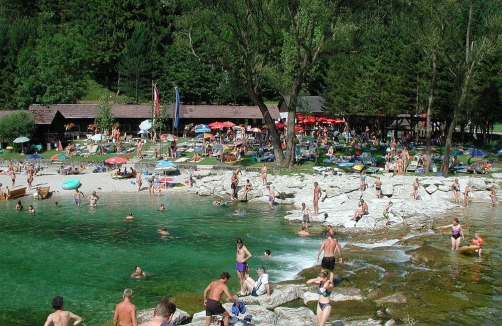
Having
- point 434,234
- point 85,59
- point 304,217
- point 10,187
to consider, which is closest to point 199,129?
point 10,187

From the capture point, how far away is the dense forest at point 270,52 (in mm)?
34562

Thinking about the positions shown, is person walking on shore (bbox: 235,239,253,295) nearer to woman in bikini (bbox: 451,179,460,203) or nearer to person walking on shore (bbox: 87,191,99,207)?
person walking on shore (bbox: 87,191,99,207)

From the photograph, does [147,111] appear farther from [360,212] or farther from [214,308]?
[214,308]

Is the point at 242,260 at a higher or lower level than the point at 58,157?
lower

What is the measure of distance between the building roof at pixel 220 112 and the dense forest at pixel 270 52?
101 inches

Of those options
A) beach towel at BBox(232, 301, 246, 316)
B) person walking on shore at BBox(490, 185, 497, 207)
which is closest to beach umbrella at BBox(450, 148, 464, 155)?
person walking on shore at BBox(490, 185, 497, 207)

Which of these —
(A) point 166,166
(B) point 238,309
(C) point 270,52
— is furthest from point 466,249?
(C) point 270,52

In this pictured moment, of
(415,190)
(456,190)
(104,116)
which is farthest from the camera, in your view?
(104,116)

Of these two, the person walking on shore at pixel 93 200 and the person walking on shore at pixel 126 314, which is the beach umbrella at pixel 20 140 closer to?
the person walking on shore at pixel 93 200

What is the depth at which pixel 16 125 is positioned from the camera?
155 feet

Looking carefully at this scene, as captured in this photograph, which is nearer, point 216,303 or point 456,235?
point 216,303

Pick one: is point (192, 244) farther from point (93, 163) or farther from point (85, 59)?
point (85, 59)

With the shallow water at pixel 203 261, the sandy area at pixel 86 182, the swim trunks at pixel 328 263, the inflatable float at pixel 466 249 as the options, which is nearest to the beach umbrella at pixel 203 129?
the sandy area at pixel 86 182

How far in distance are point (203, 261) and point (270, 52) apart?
2640cm
